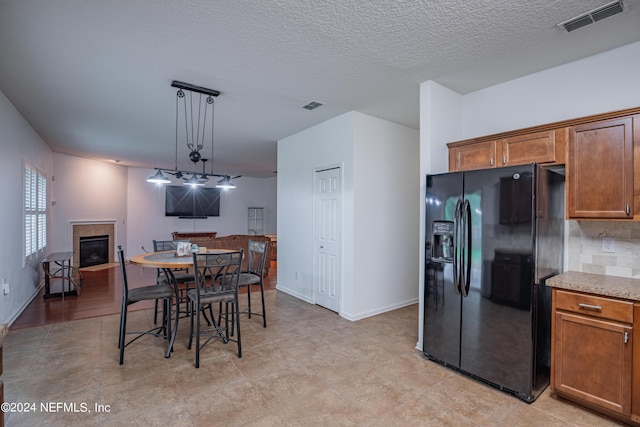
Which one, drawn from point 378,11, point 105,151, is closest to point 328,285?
point 378,11

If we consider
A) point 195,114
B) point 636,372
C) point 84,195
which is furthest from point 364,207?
point 84,195

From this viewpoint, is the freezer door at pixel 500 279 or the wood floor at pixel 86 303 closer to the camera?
the freezer door at pixel 500 279

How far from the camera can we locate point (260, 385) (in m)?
2.58

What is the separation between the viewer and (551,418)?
7.17 feet

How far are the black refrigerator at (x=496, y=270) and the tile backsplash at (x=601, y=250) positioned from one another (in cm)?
12

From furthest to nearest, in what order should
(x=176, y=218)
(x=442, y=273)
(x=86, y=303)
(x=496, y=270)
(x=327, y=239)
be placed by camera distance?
1. (x=176, y=218)
2. (x=86, y=303)
3. (x=327, y=239)
4. (x=442, y=273)
5. (x=496, y=270)

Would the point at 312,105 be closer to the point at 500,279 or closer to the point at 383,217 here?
the point at 383,217

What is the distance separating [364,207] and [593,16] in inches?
108

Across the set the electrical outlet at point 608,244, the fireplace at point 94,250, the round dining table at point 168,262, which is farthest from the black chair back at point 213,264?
the fireplace at point 94,250

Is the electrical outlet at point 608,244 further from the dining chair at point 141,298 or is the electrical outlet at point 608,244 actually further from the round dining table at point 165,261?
the dining chair at point 141,298

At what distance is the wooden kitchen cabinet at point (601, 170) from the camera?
227 centimetres

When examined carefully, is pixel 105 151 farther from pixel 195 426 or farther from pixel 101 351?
pixel 195 426

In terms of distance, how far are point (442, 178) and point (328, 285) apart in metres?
2.39

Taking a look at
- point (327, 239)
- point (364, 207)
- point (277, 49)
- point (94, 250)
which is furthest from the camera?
point (94, 250)
